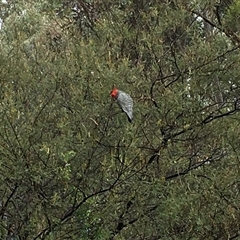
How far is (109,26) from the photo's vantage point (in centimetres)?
401

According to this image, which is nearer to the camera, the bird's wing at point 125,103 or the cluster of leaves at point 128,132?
the cluster of leaves at point 128,132

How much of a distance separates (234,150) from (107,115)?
0.90 meters

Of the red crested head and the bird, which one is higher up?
the red crested head

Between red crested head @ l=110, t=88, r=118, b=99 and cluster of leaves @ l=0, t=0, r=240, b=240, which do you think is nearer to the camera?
cluster of leaves @ l=0, t=0, r=240, b=240

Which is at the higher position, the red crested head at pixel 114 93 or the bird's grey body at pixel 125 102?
the red crested head at pixel 114 93

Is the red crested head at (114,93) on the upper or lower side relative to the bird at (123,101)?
upper

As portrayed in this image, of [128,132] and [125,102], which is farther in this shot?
[125,102]

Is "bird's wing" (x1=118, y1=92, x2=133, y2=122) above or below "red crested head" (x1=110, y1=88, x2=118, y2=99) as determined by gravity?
below

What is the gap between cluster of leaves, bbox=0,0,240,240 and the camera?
2.94 meters

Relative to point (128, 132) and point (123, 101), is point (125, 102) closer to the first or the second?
point (123, 101)

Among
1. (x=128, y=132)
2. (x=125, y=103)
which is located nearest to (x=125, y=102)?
(x=125, y=103)

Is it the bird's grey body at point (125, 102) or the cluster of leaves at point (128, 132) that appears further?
the bird's grey body at point (125, 102)

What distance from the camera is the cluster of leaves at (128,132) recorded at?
9.64ft

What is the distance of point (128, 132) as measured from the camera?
2973 mm
